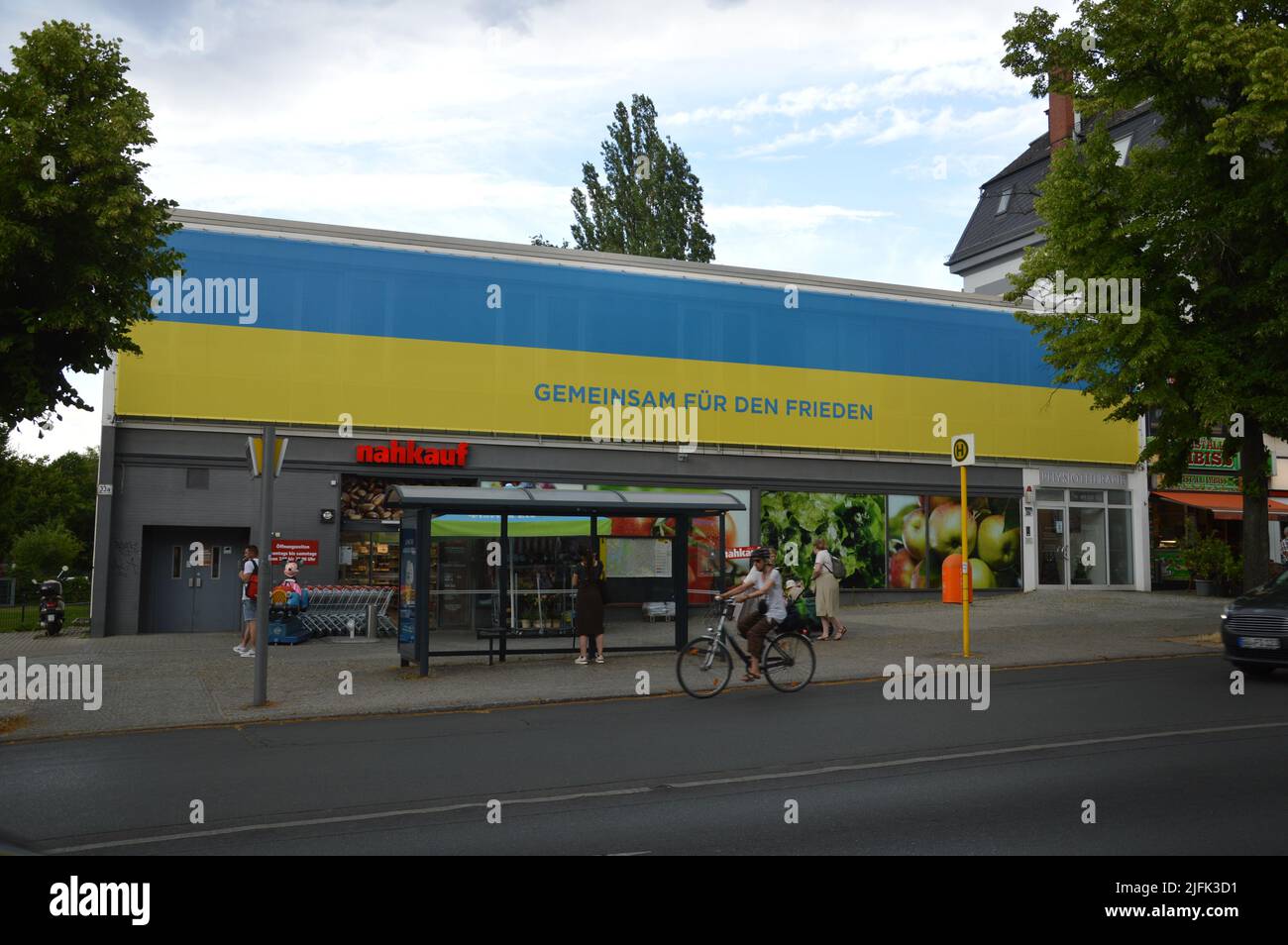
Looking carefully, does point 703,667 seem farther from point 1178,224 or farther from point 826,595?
point 1178,224

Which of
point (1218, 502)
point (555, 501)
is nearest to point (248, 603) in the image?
point (555, 501)

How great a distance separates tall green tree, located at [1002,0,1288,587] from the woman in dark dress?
29.0ft

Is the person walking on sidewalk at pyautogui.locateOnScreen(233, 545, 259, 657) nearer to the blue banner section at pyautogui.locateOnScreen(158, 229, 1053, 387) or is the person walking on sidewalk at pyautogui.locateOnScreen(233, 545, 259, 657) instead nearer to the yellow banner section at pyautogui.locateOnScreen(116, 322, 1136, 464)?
the yellow banner section at pyautogui.locateOnScreen(116, 322, 1136, 464)

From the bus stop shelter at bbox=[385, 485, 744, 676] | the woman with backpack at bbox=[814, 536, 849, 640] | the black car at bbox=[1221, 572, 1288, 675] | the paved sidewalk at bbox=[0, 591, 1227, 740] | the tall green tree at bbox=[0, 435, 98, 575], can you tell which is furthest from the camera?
the tall green tree at bbox=[0, 435, 98, 575]

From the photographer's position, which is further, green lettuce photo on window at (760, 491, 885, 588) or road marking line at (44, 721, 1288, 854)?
green lettuce photo on window at (760, 491, 885, 588)

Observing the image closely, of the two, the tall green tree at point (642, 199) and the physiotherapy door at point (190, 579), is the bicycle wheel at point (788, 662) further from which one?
the tall green tree at point (642, 199)

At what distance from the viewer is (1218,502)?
3083cm

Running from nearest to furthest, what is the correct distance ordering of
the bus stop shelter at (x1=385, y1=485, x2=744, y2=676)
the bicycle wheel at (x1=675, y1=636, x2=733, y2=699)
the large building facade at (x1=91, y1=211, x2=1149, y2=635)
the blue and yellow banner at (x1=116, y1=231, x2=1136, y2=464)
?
the bicycle wheel at (x1=675, y1=636, x2=733, y2=699), the bus stop shelter at (x1=385, y1=485, x2=744, y2=676), the large building facade at (x1=91, y1=211, x2=1149, y2=635), the blue and yellow banner at (x1=116, y1=231, x2=1136, y2=464)

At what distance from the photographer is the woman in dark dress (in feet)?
51.4

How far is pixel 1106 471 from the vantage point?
31219 millimetres

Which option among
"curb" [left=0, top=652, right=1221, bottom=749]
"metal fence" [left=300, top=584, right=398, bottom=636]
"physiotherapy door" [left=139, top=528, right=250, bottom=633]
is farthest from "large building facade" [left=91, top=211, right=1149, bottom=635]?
"curb" [left=0, top=652, right=1221, bottom=749]

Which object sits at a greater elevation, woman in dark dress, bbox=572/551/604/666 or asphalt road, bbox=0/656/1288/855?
woman in dark dress, bbox=572/551/604/666

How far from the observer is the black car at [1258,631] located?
41.9 feet
